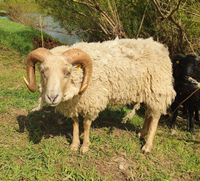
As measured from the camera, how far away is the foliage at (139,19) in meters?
7.67

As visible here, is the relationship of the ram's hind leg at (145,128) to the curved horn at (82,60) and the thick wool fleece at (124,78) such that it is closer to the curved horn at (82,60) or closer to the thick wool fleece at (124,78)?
the thick wool fleece at (124,78)

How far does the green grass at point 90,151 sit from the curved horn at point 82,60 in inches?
41.1

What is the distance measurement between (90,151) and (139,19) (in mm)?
5186

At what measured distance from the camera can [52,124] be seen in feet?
20.1

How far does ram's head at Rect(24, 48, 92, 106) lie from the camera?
4.30 meters

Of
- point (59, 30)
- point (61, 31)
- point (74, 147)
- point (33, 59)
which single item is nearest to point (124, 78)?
point (74, 147)

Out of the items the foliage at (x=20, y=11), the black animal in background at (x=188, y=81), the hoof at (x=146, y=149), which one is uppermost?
the black animal in background at (x=188, y=81)

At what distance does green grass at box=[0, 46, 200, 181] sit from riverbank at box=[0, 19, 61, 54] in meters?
7.40

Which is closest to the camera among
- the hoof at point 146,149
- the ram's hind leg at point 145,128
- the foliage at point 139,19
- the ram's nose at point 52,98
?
the ram's nose at point 52,98

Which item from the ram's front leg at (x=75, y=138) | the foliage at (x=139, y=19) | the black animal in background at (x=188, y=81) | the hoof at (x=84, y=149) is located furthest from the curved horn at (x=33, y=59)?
the foliage at (x=139, y=19)

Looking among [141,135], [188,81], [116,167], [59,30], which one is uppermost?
[188,81]

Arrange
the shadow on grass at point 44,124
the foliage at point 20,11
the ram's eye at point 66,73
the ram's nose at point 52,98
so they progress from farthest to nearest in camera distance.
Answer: the foliage at point 20,11, the shadow on grass at point 44,124, the ram's eye at point 66,73, the ram's nose at point 52,98

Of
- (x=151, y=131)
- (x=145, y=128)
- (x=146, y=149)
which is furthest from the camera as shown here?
(x=145, y=128)

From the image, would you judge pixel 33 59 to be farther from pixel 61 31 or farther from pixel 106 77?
pixel 61 31
